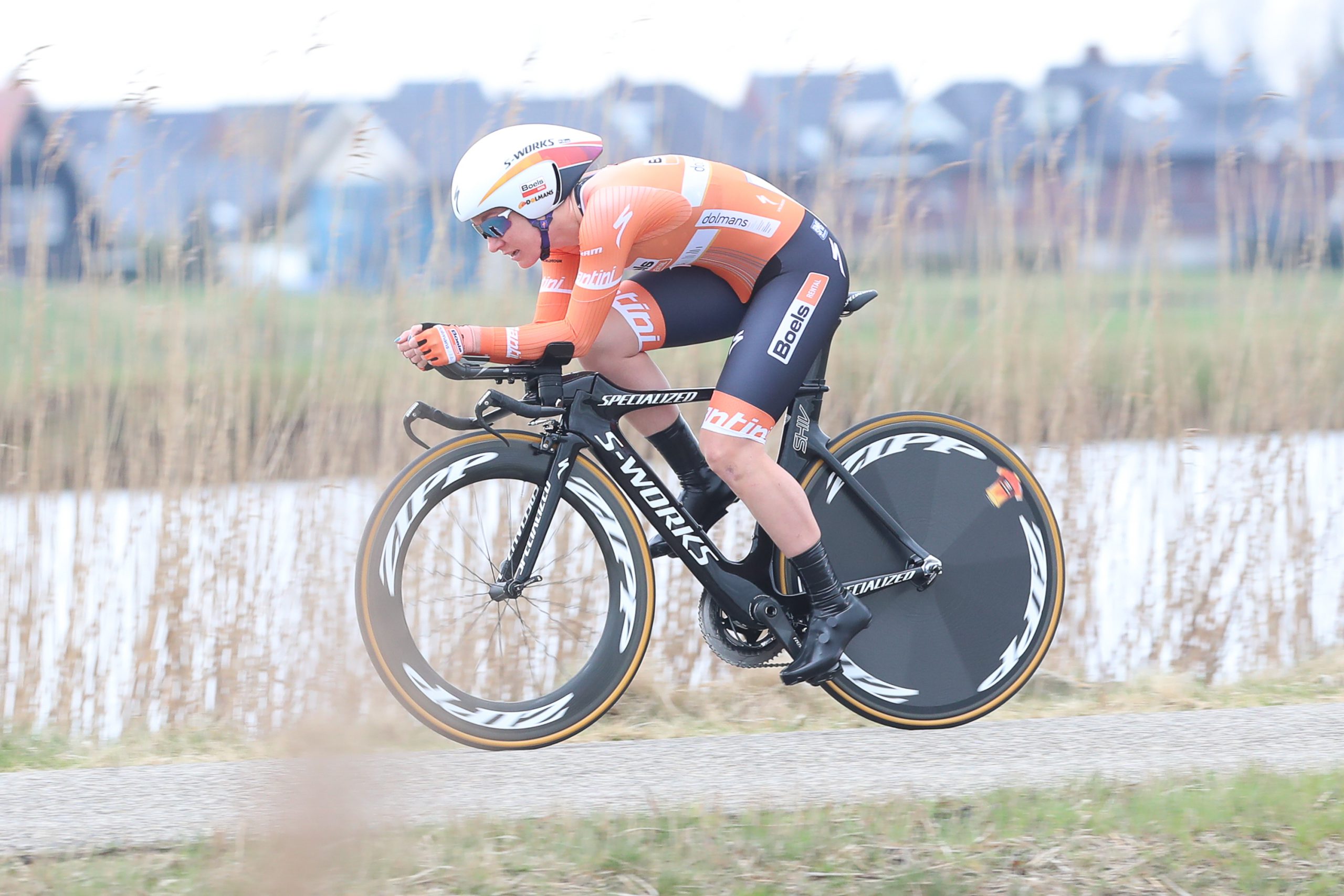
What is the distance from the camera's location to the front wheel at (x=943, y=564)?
136 inches

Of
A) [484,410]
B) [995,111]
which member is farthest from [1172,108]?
[484,410]

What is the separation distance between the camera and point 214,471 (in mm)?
4457

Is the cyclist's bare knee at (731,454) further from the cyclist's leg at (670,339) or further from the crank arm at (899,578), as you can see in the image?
the crank arm at (899,578)

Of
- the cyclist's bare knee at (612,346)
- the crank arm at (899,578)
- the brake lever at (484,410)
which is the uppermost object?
the cyclist's bare knee at (612,346)

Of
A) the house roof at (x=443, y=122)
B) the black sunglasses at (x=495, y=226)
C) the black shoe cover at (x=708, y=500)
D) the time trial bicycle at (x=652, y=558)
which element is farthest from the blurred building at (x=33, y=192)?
the black shoe cover at (x=708, y=500)

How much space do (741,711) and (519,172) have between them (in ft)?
6.55

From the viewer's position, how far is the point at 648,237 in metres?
3.07

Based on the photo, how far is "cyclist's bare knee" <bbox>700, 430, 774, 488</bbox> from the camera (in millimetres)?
3129

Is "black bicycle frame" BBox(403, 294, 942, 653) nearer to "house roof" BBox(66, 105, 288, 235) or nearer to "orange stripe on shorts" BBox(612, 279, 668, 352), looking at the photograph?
"orange stripe on shorts" BBox(612, 279, 668, 352)

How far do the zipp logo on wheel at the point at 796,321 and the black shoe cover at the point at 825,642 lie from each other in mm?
669

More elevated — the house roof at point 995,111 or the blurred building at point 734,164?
the house roof at point 995,111

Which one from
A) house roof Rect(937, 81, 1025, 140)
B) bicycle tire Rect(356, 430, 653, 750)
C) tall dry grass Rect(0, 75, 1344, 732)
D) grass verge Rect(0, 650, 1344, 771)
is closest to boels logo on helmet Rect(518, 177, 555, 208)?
bicycle tire Rect(356, 430, 653, 750)

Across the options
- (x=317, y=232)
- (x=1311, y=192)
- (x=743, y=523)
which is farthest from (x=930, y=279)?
(x=317, y=232)

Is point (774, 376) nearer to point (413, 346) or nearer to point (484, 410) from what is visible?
point (484, 410)
